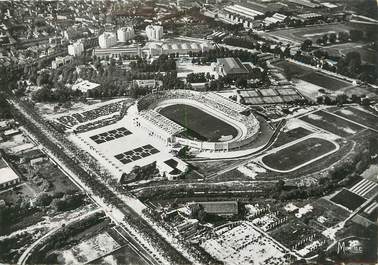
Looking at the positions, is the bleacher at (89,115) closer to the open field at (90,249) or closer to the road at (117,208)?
the road at (117,208)

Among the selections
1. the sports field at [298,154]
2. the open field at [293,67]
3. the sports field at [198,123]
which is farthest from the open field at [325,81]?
the sports field at [198,123]

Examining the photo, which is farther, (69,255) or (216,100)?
(216,100)

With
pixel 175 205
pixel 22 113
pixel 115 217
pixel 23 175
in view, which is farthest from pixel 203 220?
pixel 22 113

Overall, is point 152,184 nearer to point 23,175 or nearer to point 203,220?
point 203,220

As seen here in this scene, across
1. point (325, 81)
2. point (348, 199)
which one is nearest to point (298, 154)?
point (348, 199)

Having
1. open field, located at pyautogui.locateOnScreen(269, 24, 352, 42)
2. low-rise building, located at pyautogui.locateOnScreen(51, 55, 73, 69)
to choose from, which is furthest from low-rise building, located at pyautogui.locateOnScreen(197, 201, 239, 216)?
open field, located at pyautogui.locateOnScreen(269, 24, 352, 42)
